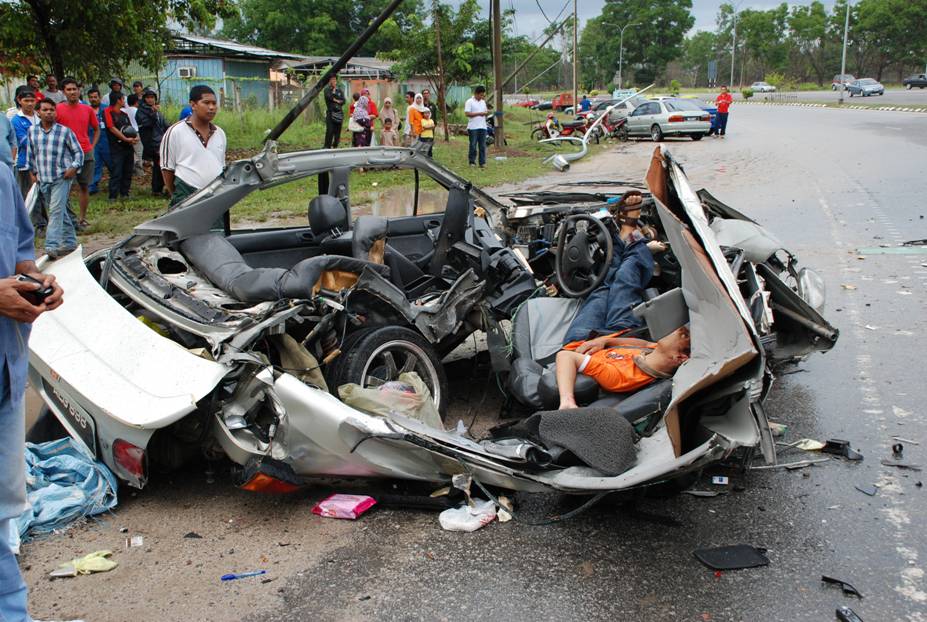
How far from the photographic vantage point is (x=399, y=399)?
441cm

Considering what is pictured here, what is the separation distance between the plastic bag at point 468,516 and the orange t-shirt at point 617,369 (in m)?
0.99

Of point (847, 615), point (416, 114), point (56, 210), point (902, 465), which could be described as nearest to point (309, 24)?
point (416, 114)

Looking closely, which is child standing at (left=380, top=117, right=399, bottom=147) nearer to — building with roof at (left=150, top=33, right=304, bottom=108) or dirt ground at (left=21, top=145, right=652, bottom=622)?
building with roof at (left=150, top=33, right=304, bottom=108)

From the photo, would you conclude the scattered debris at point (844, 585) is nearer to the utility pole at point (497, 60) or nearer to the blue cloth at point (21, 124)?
the blue cloth at point (21, 124)

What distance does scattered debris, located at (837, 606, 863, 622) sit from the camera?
3066 millimetres

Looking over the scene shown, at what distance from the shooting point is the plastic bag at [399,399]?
14.0 feet

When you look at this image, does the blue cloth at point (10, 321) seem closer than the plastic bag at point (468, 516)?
Yes

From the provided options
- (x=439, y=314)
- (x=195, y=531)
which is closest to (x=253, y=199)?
(x=439, y=314)

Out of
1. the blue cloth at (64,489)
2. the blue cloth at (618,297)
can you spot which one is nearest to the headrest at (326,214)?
the blue cloth at (618,297)

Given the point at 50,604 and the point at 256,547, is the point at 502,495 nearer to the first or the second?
the point at 256,547

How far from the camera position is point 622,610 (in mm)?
3191

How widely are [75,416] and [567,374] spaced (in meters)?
2.55

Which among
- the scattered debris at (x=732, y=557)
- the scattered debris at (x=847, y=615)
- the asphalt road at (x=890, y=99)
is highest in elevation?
the asphalt road at (x=890, y=99)

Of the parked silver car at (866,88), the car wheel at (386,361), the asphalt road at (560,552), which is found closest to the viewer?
the asphalt road at (560,552)
